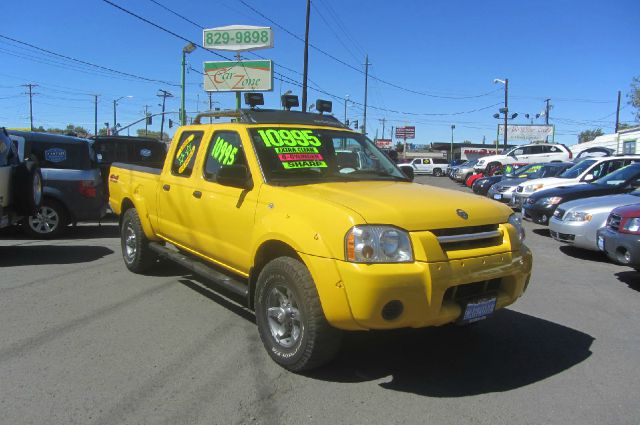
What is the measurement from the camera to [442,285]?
3.57 metres

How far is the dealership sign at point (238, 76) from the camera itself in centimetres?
3025

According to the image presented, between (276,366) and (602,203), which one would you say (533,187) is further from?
(276,366)

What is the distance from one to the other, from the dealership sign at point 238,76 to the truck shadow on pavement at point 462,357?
87.8 ft

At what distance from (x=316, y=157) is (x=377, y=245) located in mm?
1686

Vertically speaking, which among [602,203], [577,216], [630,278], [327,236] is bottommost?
[630,278]

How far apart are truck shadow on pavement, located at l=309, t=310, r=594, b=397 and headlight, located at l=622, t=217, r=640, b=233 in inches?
83.5

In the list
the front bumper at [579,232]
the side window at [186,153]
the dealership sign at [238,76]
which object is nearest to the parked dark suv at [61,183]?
the side window at [186,153]

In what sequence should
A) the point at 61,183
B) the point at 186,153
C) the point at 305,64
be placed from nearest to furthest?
the point at 186,153 < the point at 61,183 < the point at 305,64

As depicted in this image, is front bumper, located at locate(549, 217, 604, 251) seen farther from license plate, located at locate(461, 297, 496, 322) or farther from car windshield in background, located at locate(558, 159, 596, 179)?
car windshield in background, located at locate(558, 159, 596, 179)

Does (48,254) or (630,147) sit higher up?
(630,147)

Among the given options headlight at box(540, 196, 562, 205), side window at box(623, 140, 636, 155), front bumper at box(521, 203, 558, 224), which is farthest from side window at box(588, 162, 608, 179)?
side window at box(623, 140, 636, 155)

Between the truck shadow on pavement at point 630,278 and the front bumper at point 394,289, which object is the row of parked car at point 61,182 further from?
the truck shadow on pavement at point 630,278

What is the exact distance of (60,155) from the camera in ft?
33.7

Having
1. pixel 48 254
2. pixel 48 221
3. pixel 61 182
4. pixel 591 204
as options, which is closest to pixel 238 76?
pixel 61 182
